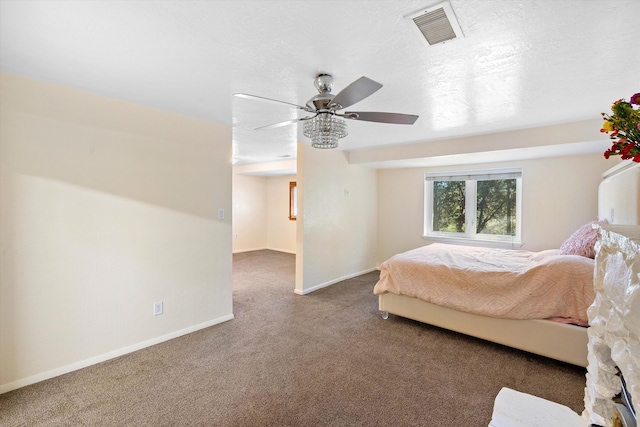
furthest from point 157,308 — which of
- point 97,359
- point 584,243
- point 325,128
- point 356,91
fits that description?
point 584,243

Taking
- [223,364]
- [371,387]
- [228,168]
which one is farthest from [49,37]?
[371,387]

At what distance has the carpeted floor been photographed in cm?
185

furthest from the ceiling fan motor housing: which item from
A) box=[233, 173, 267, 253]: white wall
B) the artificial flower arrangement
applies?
box=[233, 173, 267, 253]: white wall

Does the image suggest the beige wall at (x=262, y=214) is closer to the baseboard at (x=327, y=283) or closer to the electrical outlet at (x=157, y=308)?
the baseboard at (x=327, y=283)

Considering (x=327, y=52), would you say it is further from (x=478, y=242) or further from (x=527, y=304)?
(x=478, y=242)

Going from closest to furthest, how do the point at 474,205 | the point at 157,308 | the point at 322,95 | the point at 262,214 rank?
the point at 322,95, the point at 157,308, the point at 474,205, the point at 262,214

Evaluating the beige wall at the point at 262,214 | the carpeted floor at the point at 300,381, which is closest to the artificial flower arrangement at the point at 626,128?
the carpeted floor at the point at 300,381

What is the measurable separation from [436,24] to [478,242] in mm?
4100

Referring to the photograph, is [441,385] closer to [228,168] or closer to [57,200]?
[228,168]

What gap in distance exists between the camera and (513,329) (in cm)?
260

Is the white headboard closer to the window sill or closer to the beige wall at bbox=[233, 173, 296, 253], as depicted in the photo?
the window sill

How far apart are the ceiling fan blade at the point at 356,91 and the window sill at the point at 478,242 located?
390cm

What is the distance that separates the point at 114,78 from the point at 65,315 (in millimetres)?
1863

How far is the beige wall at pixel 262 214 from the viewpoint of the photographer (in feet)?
24.9
